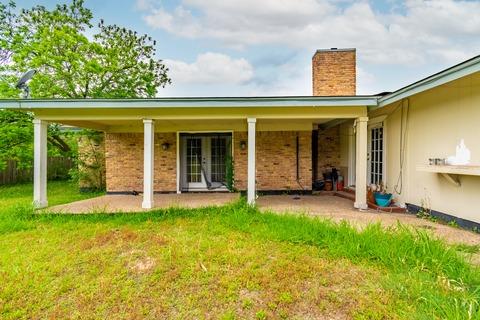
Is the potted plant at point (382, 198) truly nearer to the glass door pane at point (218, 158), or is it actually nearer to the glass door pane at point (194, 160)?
the glass door pane at point (218, 158)

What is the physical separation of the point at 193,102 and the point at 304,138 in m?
4.43

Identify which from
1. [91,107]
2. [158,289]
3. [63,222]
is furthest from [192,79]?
[158,289]

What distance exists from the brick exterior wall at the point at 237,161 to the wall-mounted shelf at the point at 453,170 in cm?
434

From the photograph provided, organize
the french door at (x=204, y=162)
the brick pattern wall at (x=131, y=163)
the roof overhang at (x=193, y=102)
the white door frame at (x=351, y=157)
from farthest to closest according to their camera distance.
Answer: the french door at (x=204, y=162), the brick pattern wall at (x=131, y=163), the white door frame at (x=351, y=157), the roof overhang at (x=193, y=102)

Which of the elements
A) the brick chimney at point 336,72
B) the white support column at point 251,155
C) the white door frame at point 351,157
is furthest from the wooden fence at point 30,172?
the white door frame at point 351,157

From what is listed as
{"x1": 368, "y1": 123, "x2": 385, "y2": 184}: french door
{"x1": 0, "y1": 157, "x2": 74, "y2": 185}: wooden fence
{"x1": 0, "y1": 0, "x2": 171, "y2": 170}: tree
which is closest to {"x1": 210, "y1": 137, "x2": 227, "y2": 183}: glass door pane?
{"x1": 368, "y1": 123, "x2": 385, "y2": 184}: french door

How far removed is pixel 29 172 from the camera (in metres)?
13.5

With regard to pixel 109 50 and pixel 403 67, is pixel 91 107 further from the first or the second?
pixel 403 67

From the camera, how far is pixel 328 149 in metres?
A: 10.1

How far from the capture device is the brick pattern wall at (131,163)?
9359mm

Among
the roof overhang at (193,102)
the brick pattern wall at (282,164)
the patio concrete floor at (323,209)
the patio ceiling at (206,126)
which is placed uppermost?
the roof overhang at (193,102)

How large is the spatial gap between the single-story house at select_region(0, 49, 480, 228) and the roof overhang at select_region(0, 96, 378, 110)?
2 centimetres

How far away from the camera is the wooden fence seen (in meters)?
12.8

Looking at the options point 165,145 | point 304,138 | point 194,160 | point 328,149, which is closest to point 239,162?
point 194,160
